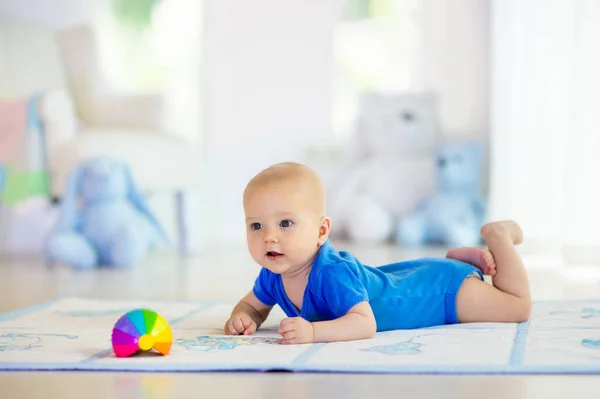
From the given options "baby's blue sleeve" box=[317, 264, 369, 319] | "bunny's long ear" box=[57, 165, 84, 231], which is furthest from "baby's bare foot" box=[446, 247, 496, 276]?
"bunny's long ear" box=[57, 165, 84, 231]

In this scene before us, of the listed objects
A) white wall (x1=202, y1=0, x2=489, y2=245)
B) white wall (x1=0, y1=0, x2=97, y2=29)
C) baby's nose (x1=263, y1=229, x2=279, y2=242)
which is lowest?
baby's nose (x1=263, y1=229, x2=279, y2=242)

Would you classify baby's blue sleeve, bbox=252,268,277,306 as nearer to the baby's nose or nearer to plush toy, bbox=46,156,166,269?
the baby's nose

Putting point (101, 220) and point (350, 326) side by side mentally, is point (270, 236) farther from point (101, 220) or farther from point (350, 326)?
point (101, 220)

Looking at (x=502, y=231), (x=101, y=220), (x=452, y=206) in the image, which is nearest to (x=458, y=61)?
(x=452, y=206)

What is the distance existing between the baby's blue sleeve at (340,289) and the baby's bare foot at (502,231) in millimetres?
293

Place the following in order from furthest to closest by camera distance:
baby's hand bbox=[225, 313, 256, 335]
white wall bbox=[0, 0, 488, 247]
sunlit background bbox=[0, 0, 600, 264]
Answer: white wall bbox=[0, 0, 488, 247]
sunlit background bbox=[0, 0, 600, 264]
baby's hand bbox=[225, 313, 256, 335]

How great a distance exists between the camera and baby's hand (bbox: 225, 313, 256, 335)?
1463mm

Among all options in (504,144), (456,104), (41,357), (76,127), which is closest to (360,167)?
(456,104)

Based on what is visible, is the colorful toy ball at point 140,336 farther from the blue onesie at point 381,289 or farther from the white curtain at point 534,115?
the white curtain at point 534,115

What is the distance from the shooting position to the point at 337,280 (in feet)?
4.42

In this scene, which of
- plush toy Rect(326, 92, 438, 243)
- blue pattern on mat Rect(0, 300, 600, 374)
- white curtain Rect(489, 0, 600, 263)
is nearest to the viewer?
blue pattern on mat Rect(0, 300, 600, 374)

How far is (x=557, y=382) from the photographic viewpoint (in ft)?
3.52

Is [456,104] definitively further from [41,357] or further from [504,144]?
[41,357]

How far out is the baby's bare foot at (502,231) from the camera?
153cm
